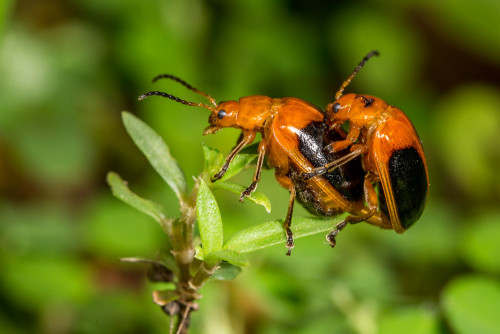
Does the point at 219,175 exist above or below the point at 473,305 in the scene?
above

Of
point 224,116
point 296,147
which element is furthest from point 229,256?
point 224,116

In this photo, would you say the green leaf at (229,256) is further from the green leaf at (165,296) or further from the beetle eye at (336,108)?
the beetle eye at (336,108)

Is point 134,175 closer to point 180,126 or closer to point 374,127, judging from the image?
point 180,126

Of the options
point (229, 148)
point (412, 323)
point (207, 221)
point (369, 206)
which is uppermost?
point (207, 221)

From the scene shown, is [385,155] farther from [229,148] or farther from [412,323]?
[229,148]

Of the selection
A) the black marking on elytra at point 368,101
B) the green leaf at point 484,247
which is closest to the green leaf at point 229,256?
the black marking on elytra at point 368,101

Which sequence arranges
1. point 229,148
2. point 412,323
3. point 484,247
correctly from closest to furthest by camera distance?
point 412,323 < point 484,247 < point 229,148

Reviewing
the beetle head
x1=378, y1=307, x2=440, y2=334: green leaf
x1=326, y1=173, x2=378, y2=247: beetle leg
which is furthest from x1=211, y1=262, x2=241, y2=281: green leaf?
x1=378, y1=307, x2=440, y2=334: green leaf
